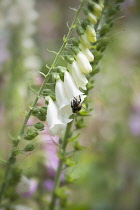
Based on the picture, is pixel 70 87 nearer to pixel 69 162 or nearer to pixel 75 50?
pixel 75 50

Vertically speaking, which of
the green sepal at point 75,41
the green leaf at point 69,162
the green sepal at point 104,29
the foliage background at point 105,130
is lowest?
the green leaf at point 69,162

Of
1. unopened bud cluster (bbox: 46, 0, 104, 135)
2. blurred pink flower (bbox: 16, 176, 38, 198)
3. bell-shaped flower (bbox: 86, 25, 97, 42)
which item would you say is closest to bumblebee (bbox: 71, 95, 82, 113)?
unopened bud cluster (bbox: 46, 0, 104, 135)

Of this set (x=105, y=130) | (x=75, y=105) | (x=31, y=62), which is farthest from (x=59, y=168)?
(x=105, y=130)

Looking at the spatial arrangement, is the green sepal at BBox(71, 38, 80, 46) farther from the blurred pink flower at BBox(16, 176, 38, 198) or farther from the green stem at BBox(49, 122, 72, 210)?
the blurred pink flower at BBox(16, 176, 38, 198)

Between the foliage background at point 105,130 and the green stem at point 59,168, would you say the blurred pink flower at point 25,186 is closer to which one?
the green stem at point 59,168

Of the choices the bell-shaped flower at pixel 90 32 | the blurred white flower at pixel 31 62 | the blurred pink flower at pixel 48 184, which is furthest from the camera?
the blurred white flower at pixel 31 62

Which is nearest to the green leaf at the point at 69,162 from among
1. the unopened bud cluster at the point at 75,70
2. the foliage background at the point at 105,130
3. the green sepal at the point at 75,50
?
the unopened bud cluster at the point at 75,70
